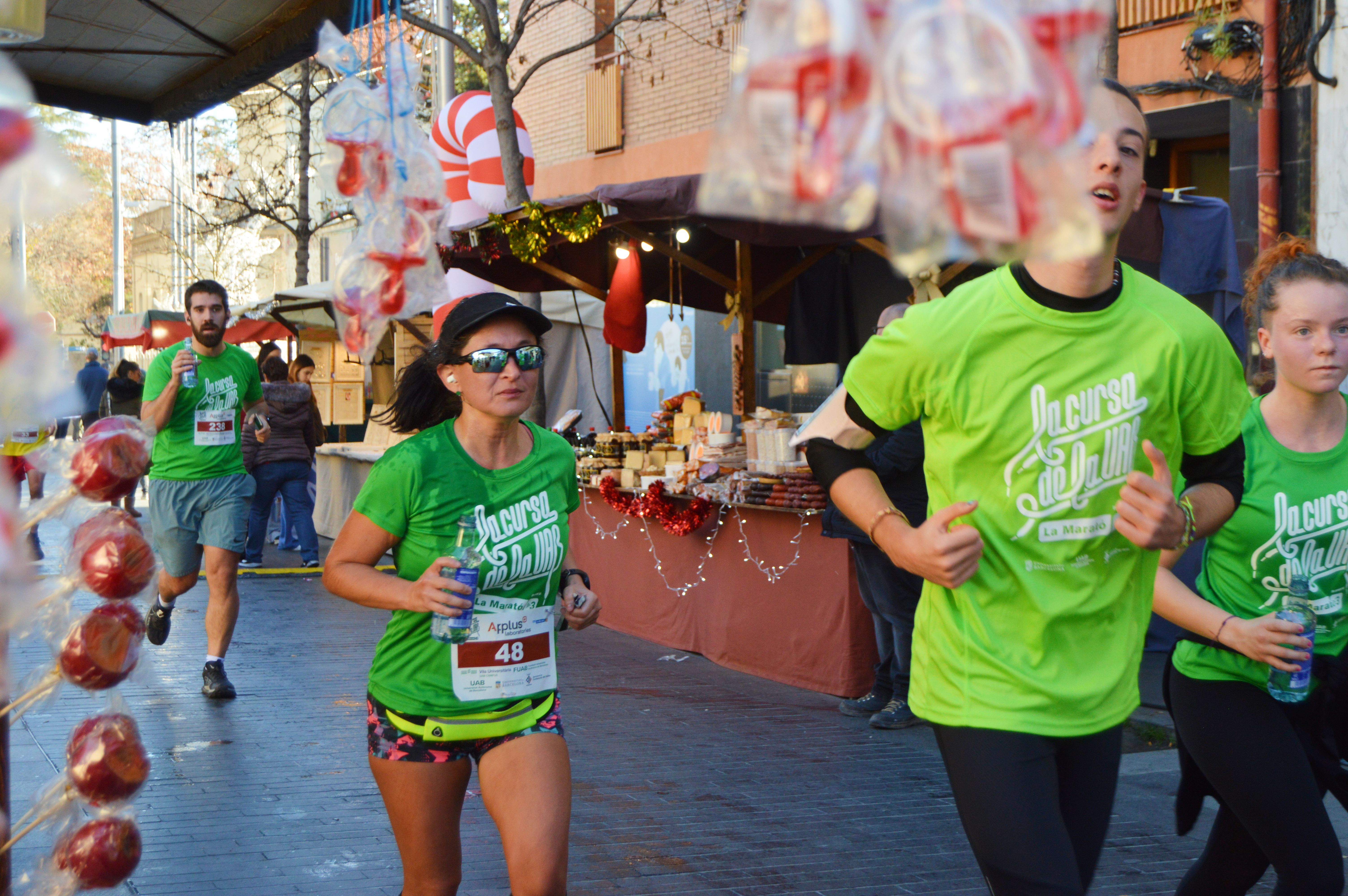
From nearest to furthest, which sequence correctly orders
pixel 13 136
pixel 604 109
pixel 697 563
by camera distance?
pixel 13 136
pixel 697 563
pixel 604 109

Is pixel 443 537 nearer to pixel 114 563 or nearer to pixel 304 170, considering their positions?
pixel 114 563

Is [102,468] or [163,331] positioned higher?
[163,331]

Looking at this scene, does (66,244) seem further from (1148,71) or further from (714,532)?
(1148,71)

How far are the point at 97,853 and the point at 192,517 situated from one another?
5.19 meters

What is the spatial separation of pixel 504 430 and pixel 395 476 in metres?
0.34

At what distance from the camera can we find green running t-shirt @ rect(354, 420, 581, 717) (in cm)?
323

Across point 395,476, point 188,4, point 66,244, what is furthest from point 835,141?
point 188,4

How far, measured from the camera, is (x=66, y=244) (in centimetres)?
211

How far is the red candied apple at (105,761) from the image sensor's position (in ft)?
8.18

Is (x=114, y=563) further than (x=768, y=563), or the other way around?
(x=768, y=563)

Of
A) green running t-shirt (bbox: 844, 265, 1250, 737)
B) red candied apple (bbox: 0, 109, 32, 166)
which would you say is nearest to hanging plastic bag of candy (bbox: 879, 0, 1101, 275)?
red candied apple (bbox: 0, 109, 32, 166)

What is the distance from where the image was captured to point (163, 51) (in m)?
5.77

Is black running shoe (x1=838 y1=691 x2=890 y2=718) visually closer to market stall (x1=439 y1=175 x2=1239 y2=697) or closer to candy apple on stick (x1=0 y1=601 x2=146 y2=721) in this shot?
market stall (x1=439 y1=175 x2=1239 y2=697)

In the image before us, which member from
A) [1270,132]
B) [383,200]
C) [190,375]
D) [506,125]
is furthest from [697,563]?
[1270,132]
